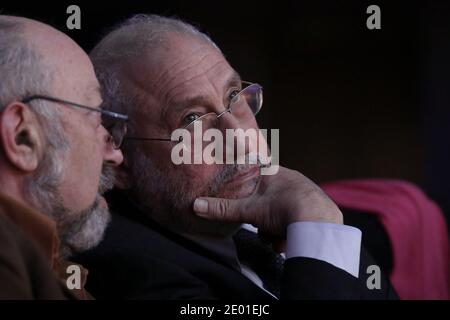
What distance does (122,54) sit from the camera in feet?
6.37

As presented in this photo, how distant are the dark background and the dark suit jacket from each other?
1.78 m

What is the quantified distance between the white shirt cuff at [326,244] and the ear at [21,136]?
55cm

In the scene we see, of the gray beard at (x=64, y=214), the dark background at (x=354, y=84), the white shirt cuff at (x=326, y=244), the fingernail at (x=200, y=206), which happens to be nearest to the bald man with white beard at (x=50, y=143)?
the gray beard at (x=64, y=214)

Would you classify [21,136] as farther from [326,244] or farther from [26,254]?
[326,244]

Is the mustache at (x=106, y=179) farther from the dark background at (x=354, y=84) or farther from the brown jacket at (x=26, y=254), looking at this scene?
the dark background at (x=354, y=84)

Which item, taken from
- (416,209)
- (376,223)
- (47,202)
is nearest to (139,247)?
(47,202)

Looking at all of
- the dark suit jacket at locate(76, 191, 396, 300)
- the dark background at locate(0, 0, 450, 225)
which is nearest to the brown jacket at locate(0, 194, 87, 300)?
the dark suit jacket at locate(76, 191, 396, 300)

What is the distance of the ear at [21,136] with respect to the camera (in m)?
1.45

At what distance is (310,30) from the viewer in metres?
3.82

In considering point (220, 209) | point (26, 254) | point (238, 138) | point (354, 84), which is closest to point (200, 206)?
point (220, 209)

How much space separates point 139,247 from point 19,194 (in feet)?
1.14

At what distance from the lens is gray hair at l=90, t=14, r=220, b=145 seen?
1.94m

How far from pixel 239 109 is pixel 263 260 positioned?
36cm
